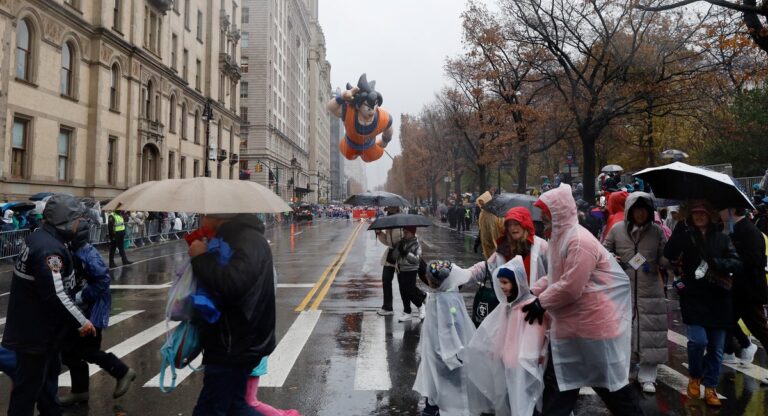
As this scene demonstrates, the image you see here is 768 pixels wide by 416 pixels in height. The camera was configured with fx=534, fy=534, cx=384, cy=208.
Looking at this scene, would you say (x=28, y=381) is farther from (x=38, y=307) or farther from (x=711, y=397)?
(x=711, y=397)

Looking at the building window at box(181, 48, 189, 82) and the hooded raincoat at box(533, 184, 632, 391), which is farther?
the building window at box(181, 48, 189, 82)

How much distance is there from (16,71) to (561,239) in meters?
26.2

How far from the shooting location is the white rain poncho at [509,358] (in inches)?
150

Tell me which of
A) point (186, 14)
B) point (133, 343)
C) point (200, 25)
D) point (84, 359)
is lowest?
point (133, 343)

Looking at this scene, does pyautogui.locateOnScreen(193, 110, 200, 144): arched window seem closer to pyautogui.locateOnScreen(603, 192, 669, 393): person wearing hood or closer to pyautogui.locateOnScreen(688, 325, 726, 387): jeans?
pyautogui.locateOnScreen(603, 192, 669, 393): person wearing hood

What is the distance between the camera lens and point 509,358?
390 centimetres

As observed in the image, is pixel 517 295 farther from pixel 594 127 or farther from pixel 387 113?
pixel 594 127

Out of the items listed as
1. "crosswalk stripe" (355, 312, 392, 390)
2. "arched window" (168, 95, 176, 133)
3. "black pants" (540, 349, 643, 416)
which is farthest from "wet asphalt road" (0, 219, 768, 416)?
"arched window" (168, 95, 176, 133)

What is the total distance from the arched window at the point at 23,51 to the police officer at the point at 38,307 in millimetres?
23715

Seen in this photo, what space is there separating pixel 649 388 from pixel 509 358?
2.38m

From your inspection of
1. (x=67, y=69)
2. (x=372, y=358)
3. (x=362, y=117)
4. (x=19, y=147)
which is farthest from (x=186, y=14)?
(x=372, y=358)

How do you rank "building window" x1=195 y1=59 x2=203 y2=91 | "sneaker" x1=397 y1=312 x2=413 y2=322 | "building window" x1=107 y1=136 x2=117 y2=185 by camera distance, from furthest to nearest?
"building window" x1=195 y1=59 x2=203 y2=91 < "building window" x1=107 y1=136 x2=117 y2=185 < "sneaker" x1=397 y1=312 x2=413 y2=322

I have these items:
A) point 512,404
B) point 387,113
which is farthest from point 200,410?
point 387,113

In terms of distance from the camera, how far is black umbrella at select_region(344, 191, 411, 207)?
1017 cm
